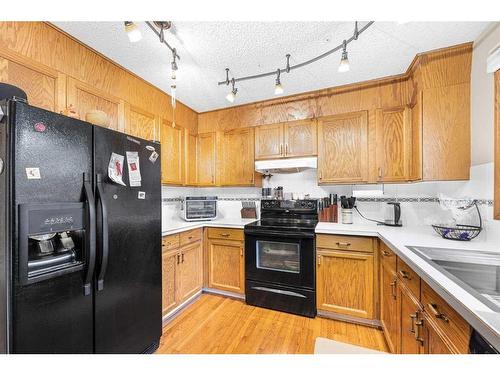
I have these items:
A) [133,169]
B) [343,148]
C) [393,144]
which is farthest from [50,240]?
[393,144]

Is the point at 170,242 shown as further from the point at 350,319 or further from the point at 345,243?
the point at 350,319

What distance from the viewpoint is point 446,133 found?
1.69 m

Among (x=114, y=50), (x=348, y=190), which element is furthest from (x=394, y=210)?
(x=114, y=50)

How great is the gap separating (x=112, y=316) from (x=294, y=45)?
2227 millimetres

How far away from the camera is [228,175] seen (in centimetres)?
279

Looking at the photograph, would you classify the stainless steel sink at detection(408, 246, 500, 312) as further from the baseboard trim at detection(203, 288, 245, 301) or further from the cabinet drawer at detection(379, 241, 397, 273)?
the baseboard trim at detection(203, 288, 245, 301)

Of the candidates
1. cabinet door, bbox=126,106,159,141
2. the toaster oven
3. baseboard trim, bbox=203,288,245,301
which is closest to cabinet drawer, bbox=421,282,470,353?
baseboard trim, bbox=203,288,245,301

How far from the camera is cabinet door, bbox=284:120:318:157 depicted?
7.90 feet

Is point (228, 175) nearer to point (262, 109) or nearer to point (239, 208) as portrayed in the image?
point (239, 208)

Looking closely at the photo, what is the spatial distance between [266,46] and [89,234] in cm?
171

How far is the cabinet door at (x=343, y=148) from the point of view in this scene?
220 cm

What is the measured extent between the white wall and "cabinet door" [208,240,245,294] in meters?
2.16

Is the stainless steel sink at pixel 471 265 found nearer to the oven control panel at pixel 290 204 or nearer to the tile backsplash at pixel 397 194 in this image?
the tile backsplash at pixel 397 194

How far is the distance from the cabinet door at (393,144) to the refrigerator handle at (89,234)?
2404 mm
